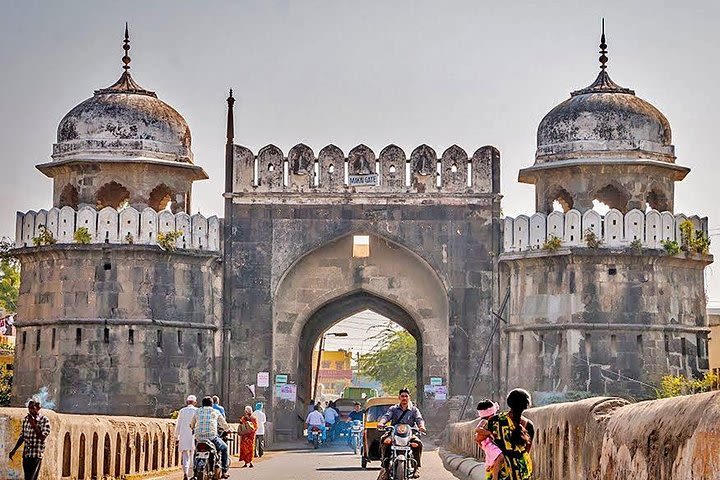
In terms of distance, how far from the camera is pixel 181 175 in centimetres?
2583

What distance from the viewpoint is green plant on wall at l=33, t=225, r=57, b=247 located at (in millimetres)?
24438

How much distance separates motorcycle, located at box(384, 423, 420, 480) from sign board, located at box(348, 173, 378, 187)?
13530 mm

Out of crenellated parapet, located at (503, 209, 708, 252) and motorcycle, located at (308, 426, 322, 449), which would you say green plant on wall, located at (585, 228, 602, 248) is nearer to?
crenellated parapet, located at (503, 209, 708, 252)

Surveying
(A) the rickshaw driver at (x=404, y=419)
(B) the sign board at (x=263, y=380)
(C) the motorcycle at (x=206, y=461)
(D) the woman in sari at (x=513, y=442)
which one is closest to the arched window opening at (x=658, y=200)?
(B) the sign board at (x=263, y=380)

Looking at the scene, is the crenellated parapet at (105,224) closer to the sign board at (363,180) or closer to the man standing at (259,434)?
the sign board at (363,180)

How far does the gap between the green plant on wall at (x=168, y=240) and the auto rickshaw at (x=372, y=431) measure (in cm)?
636

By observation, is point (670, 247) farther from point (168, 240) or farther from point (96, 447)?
point (96, 447)

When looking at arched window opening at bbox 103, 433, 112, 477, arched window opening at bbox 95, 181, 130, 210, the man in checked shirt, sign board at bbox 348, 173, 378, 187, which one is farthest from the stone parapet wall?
arched window opening at bbox 95, 181, 130, 210

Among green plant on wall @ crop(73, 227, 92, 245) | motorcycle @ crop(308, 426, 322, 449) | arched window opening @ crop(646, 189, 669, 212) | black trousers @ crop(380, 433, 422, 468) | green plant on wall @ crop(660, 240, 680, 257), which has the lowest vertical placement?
motorcycle @ crop(308, 426, 322, 449)

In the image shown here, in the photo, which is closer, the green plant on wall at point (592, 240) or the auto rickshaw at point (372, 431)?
the auto rickshaw at point (372, 431)

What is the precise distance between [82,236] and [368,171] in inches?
204

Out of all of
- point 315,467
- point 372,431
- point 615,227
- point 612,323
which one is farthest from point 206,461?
point 615,227

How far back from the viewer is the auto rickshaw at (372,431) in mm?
18172

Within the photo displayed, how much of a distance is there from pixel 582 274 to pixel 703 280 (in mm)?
2440
